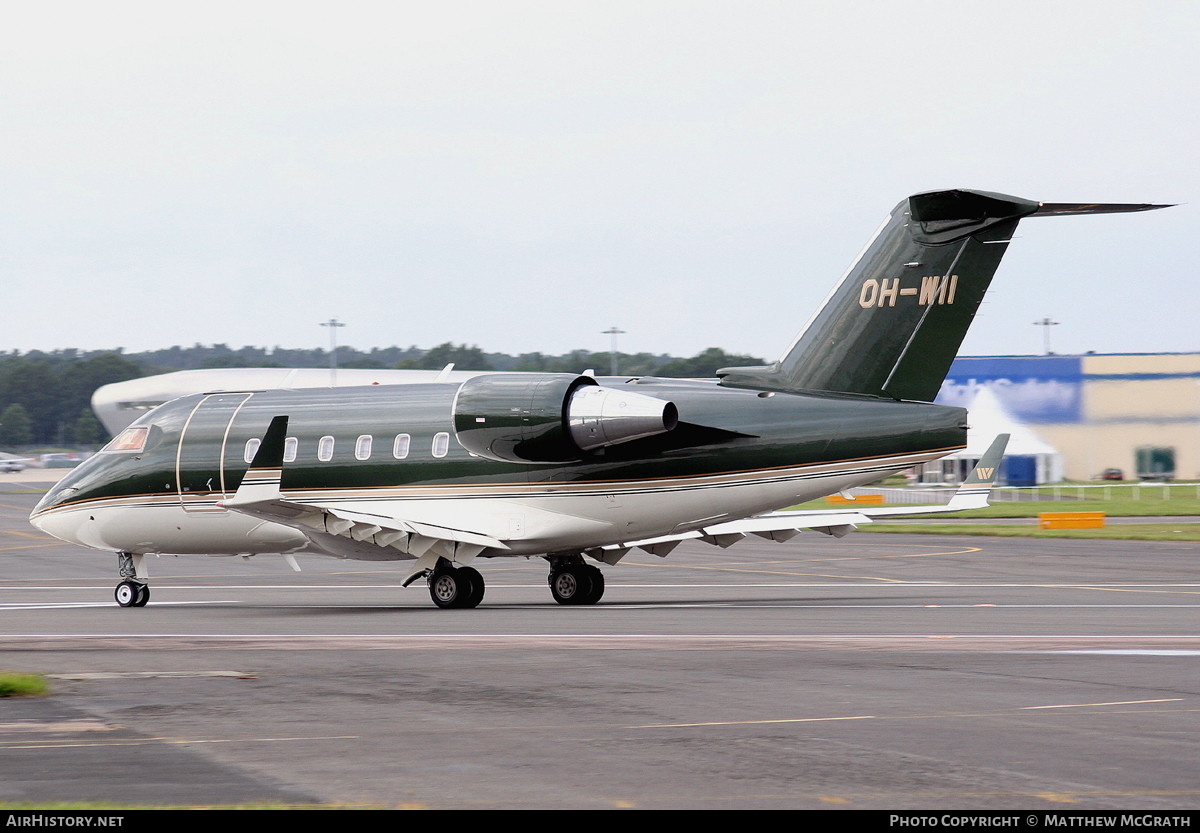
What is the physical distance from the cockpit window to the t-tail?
12.5 metres

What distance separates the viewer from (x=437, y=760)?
9.66 m

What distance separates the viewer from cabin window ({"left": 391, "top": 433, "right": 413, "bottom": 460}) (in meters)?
24.5

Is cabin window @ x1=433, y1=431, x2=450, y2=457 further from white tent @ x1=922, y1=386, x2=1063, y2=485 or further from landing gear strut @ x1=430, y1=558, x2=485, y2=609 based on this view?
white tent @ x1=922, y1=386, x2=1063, y2=485

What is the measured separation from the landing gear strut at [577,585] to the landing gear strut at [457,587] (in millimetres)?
1660

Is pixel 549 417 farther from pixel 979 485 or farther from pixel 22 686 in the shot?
pixel 979 485

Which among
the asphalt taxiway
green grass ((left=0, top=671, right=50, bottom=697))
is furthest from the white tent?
green grass ((left=0, top=671, right=50, bottom=697))

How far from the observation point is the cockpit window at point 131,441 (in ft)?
87.6

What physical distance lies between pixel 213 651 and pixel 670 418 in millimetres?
8262

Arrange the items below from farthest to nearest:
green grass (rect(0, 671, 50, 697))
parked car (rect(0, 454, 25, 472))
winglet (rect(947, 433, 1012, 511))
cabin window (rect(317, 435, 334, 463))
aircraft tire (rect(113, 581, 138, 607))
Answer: parked car (rect(0, 454, 25, 472)), winglet (rect(947, 433, 1012, 511)), cabin window (rect(317, 435, 334, 463)), aircraft tire (rect(113, 581, 138, 607)), green grass (rect(0, 671, 50, 697))

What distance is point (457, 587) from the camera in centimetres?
2336

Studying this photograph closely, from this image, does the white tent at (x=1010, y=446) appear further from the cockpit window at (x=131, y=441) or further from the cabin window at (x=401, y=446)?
the cockpit window at (x=131, y=441)

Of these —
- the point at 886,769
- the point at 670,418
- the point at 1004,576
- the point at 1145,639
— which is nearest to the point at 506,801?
the point at 886,769

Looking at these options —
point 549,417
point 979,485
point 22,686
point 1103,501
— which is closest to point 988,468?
point 979,485

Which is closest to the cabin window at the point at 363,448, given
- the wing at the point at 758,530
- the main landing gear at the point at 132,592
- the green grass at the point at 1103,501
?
the wing at the point at 758,530
